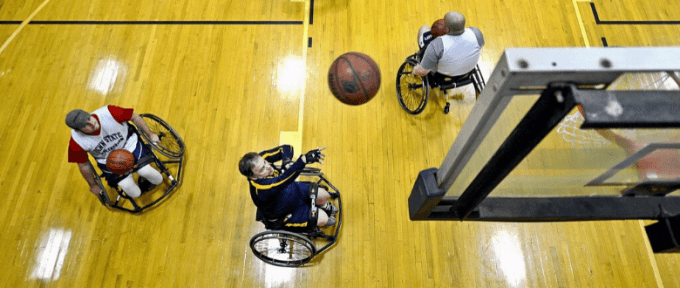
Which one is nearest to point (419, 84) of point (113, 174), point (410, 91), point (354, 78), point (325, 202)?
point (410, 91)

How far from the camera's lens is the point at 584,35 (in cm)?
535

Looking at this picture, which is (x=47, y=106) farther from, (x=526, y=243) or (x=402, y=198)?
(x=526, y=243)

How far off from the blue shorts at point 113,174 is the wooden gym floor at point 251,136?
53cm

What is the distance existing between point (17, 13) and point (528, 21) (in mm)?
7055

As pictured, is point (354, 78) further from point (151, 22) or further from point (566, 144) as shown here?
point (151, 22)

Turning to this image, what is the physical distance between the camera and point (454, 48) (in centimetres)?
390

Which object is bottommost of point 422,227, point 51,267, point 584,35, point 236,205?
point 51,267

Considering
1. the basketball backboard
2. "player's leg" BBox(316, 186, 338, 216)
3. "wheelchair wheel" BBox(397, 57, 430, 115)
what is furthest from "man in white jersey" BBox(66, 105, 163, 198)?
the basketball backboard

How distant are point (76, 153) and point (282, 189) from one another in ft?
6.54

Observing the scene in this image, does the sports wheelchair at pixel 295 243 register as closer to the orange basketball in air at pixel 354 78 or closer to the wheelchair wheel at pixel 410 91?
the orange basketball in air at pixel 354 78

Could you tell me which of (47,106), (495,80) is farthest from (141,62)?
(495,80)

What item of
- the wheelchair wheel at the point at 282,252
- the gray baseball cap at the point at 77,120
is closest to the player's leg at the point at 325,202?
the wheelchair wheel at the point at 282,252

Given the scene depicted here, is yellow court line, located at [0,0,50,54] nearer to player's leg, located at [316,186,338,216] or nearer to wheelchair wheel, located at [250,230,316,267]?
wheelchair wheel, located at [250,230,316,267]

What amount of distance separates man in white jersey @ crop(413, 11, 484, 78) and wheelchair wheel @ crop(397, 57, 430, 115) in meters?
0.56
